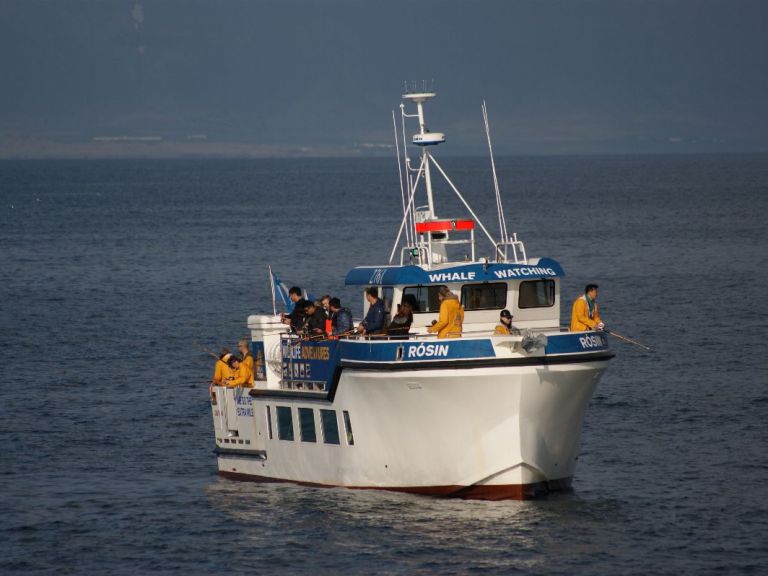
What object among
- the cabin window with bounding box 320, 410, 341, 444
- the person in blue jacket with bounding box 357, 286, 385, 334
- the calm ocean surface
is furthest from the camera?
the cabin window with bounding box 320, 410, 341, 444

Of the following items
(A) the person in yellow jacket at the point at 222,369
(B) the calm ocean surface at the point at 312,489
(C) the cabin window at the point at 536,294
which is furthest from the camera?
(A) the person in yellow jacket at the point at 222,369

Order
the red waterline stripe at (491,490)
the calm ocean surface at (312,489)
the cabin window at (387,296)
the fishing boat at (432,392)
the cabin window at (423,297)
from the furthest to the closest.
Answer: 1. the cabin window at (387,296)
2. the cabin window at (423,297)
3. the red waterline stripe at (491,490)
4. the fishing boat at (432,392)
5. the calm ocean surface at (312,489)

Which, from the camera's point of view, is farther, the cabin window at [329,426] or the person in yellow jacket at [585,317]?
the cabin window at [329,426]

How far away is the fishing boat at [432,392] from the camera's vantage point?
2789 centimetres

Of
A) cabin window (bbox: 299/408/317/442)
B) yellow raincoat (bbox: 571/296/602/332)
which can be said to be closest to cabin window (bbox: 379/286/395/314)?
cabin window (bbox: 299/408/317/442)

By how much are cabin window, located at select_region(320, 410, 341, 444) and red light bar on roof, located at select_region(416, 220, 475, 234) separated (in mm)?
4215

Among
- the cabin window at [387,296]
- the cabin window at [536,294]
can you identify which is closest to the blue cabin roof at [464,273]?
the cabin window at [387,296]

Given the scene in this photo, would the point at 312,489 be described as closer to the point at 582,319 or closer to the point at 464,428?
the point at 464,428

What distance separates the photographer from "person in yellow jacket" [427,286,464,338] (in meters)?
28.6

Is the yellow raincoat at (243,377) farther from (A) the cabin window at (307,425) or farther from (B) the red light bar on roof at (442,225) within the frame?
(B) the red light bar on roof at (442,225)

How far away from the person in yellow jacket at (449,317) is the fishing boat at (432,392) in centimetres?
40

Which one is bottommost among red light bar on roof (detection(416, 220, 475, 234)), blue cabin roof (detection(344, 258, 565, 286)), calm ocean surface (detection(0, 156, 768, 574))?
calm ocean surface (detection(0, 156, 768, 574))

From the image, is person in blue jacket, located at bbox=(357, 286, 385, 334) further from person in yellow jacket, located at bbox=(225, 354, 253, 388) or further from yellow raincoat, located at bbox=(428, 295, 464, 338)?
person in yellow jacket, located at bbox=(225, 354, 253, 388)

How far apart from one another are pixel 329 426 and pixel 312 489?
4.89 feet
